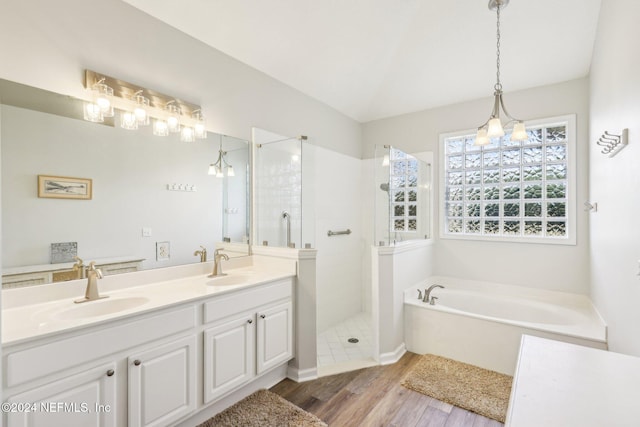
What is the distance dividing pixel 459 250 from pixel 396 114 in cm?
196

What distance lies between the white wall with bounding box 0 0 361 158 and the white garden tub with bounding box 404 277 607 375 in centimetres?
239

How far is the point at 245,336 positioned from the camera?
6.60 ft

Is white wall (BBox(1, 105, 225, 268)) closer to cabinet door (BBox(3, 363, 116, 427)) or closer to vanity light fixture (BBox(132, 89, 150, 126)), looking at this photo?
vanity light fixture (BBox(132, 89, 150, 126))

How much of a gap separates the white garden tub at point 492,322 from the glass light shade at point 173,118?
8.49 ft

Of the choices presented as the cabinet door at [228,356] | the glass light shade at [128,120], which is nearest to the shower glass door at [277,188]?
the cabinet door at [228,356]

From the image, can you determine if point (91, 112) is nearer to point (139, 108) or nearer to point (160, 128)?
point (139, 108)

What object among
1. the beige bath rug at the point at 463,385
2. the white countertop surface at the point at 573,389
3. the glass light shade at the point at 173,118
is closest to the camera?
the white countertop surface at the point at 573,389

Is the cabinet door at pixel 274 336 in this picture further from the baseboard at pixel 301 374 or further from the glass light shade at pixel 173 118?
the glass light shade at pixel 173 118

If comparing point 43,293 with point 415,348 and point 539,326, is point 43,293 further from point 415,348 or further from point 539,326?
point 539,326

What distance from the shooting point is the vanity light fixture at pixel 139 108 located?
180 cm

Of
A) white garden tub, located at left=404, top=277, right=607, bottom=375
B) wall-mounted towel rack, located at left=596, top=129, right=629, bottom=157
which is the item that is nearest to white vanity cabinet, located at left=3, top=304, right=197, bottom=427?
white garden tub, located at left=404, top=277, right=607, bottom=375

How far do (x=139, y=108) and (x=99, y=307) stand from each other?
1.28 m

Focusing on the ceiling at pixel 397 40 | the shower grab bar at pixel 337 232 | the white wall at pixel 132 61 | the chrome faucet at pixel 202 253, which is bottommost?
the chrome faucet at pixel 202 253

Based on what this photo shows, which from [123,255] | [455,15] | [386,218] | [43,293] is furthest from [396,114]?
[43,293]
